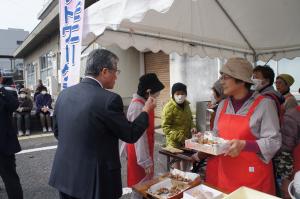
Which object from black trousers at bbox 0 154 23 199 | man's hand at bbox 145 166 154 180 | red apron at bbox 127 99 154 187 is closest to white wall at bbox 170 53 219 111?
red apron at bbox 127 99 154 187

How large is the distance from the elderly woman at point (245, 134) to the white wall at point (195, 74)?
7.14 metres

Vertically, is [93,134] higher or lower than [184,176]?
higher

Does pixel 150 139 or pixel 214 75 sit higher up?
pixel 214 75

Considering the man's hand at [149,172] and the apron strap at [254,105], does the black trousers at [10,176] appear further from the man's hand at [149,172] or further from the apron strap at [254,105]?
the apron strap at [254,105]

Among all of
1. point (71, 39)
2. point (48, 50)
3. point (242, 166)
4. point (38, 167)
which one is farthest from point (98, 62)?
point (48, 50)

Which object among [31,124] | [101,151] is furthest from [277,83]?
[31,124]

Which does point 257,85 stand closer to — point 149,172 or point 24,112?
point 149,172

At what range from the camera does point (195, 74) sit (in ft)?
33.1

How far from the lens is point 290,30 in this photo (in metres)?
4.49

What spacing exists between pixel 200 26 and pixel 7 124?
2909 mm

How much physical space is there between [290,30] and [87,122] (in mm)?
4066

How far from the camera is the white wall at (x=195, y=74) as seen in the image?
947 centimetres

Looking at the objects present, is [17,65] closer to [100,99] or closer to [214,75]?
[214,75]

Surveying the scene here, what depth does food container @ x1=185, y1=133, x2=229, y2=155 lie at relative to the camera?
1893 millimetres
